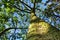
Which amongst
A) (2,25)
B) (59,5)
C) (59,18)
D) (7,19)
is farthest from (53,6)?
(2,25)

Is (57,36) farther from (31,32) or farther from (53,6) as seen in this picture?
(53,6)

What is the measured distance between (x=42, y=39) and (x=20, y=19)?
5.40 meters

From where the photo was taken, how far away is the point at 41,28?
3.55 m

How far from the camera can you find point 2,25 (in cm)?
765

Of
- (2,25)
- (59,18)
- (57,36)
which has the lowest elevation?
(2,25)

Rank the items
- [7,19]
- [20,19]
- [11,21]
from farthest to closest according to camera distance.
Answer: [20,19] < [11,21] < [7,19]

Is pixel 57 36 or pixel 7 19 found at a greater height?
pixel 57 36

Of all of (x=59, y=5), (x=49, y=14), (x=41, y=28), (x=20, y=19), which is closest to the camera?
(x=41, y=28)

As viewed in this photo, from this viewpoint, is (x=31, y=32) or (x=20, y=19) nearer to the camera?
(x=31, y=32)

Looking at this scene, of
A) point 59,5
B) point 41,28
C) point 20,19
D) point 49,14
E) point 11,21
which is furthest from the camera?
point 20,19

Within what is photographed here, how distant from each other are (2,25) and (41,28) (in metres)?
4.32

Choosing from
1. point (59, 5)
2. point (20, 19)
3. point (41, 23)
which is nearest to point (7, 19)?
point (20, 19)

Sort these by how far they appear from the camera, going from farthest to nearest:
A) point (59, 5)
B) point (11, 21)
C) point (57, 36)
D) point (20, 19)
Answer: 1. point (20, 19)
2. point (11, 21)
3. point (59, 5)
4. point (57, 36)

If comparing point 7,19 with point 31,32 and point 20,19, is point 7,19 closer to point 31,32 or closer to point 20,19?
point 20,19
